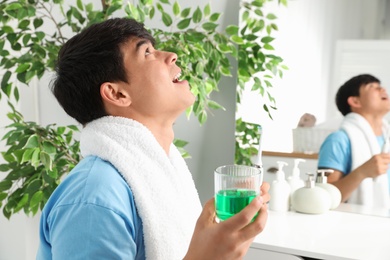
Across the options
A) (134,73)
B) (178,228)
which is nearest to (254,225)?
(178,228)

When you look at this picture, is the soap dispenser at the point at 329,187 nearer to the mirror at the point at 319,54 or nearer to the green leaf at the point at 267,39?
the mirror at the point at 319,54

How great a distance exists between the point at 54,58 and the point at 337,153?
1083 millimetres

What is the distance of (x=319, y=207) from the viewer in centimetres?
163

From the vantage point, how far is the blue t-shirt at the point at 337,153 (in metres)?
1.70

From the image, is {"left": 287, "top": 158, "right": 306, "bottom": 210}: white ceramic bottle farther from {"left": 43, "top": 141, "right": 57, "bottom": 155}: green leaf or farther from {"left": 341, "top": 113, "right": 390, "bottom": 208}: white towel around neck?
{"left": 43, "top": 141, "right": 57, "bottom": 155}: green leaf

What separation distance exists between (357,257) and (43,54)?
124cm

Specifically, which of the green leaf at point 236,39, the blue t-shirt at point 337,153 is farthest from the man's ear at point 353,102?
the green leaf at point 236,39

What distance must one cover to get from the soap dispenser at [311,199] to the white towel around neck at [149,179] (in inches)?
27.2

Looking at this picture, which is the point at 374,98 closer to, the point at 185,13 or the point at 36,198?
the point at 185,13

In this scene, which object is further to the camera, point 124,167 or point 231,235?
point 124,167

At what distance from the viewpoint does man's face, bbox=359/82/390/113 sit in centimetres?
164

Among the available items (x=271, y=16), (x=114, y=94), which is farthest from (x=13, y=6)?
(x=271, y=16)

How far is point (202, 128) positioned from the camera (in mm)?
1997

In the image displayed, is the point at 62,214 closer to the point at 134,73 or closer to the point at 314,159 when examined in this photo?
the point at 134,73
